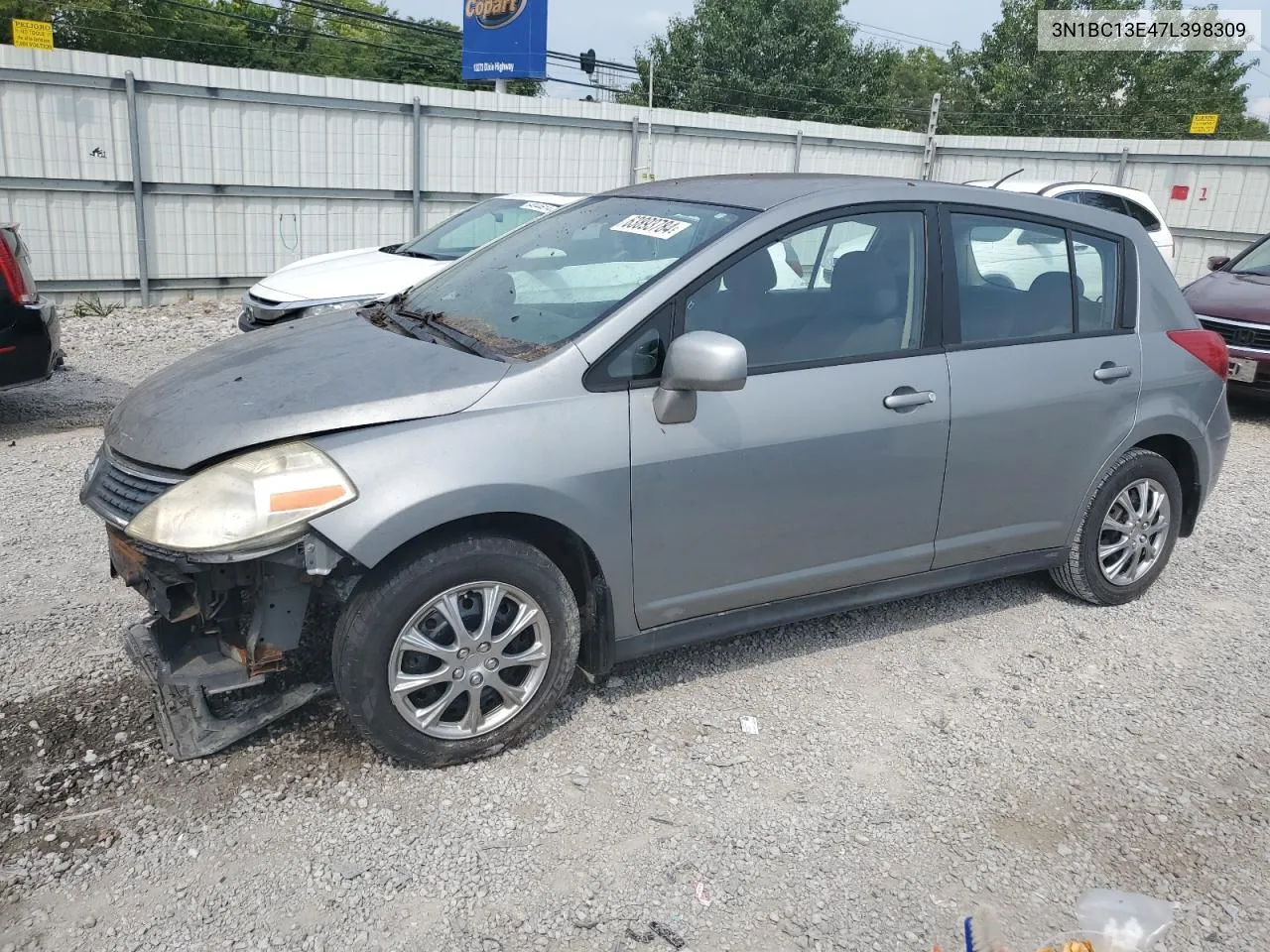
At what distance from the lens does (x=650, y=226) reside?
3.74 m

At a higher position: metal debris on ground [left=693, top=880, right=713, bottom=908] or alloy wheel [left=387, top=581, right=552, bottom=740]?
alloy wheel [left=387, top=581, right=552, bottom=740]

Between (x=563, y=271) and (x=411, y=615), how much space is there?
4.73ft

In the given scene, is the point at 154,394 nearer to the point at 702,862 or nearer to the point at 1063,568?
the point at 702,862

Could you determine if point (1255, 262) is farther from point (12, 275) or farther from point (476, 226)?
point (12, 275)

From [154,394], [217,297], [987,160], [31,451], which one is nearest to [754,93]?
[987,160]

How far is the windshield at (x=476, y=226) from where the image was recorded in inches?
348

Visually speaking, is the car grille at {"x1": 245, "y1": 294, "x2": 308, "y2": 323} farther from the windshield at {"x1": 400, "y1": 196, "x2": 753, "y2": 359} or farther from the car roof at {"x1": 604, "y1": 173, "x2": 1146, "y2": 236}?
the car roof at {"x1": 604, "y1": 173, "x2": 1146, "y2": 236}

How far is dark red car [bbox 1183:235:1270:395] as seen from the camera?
8.19 meters

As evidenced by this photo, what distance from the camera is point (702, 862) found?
282 centimetres

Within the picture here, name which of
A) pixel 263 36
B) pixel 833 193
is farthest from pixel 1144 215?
pixel 263 36

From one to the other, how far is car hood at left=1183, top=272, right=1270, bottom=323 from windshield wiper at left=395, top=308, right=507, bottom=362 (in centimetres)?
713

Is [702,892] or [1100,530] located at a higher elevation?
[1100,530]

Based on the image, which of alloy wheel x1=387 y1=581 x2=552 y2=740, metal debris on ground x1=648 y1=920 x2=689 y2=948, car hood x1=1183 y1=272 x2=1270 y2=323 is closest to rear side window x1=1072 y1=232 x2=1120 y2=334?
alloy wheel x1=387 y1=581 x2=552 y2=740

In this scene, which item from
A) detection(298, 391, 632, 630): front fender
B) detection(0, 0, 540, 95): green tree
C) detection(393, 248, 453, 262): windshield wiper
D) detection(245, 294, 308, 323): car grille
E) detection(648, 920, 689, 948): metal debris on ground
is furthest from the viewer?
detection(0, 0, 540, 95): green tree
